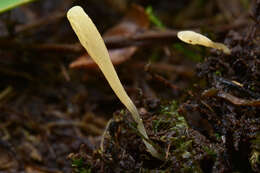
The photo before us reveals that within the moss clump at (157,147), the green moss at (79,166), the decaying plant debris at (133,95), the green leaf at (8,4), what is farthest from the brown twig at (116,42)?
the green moss at (79,166)

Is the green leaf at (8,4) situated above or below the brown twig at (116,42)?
above

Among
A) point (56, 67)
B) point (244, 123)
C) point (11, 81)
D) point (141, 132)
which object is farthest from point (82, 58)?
point (244, 123)

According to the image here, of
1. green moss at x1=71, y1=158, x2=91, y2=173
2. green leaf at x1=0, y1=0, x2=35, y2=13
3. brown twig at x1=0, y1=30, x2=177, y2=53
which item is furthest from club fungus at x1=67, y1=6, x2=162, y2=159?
brown twig at x1=0, y1=30, x2=177, y2=53

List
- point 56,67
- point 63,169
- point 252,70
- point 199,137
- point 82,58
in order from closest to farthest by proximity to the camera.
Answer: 1. point 199,137
2. point 252,70
3. point 63,169
4. point 82,58
5. point 56,67

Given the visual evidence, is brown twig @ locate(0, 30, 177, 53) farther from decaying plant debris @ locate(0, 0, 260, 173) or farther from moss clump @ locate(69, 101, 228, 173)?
moss clump @ locate(69, 101, 228, 173)

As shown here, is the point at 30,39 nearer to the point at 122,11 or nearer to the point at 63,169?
the point at 122,11

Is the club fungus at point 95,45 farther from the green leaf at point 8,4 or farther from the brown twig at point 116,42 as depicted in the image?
the brown twig at point 116,42
